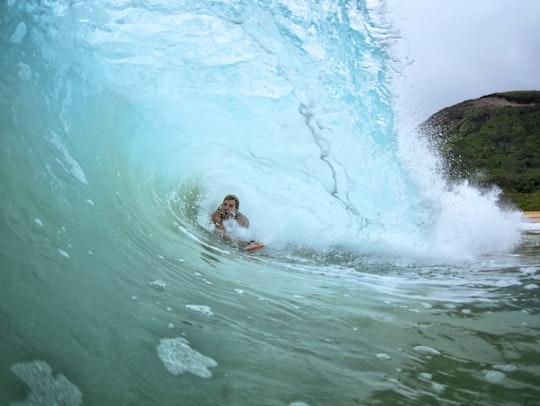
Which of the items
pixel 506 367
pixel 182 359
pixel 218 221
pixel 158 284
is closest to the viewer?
pixel 182 359

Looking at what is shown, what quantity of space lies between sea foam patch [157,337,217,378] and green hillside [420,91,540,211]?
66330 millimetres

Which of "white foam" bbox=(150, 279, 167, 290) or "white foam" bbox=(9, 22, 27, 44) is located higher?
"white foam" bbox=(9, 22, 27, 44)

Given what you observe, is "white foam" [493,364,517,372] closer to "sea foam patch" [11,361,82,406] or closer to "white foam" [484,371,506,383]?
"white foam" [484,371,506,383]

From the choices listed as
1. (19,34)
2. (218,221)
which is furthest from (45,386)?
(218,221)

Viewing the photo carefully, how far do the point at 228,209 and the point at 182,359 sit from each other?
5310 mm

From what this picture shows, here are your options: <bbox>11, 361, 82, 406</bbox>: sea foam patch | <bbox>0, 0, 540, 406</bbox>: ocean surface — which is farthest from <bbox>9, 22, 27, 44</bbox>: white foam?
<bbox>11, 361, 82, 406</bbox>: sea foam patch

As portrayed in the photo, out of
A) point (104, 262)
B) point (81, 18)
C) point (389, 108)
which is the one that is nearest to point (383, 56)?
point (389, 108)

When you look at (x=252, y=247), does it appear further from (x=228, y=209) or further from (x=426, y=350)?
(x=426, y=350)

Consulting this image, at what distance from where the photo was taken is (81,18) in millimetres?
6156

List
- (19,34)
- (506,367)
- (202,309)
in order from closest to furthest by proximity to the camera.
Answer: (506,367)
(202,309)
(19,34)

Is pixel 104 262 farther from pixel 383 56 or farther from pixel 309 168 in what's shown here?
pixel 383 56

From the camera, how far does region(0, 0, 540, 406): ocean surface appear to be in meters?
2.06

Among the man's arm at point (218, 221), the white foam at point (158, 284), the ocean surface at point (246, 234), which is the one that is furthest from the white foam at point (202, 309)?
the man's arm at point (218, 221)

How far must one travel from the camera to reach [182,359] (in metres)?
2.14
